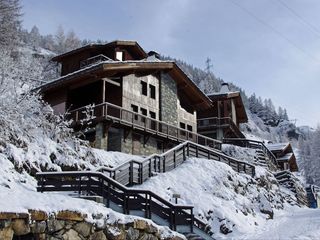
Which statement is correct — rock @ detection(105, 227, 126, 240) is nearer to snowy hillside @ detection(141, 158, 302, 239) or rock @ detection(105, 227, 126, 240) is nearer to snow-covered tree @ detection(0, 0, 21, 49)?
snowy hillside @ detection(141, 158, 302, 239)

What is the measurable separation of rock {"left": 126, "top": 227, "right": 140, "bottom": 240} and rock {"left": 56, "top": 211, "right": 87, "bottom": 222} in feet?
5.72

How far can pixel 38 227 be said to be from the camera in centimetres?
1076

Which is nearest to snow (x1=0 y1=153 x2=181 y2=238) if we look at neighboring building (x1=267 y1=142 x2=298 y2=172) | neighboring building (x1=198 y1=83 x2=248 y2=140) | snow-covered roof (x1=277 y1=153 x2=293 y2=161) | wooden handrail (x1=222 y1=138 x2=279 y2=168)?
wooden handrail (x1=222 y1=138 x2=279 y2=168)

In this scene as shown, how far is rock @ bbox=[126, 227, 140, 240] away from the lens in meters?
13.0

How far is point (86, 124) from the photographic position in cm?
2803

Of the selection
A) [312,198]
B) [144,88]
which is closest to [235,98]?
[312,198]

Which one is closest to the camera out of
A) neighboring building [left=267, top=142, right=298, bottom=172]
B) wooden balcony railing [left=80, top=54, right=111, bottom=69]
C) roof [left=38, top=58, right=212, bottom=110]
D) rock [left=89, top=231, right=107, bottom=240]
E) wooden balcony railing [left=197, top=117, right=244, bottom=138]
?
rock [left=89, top=231, right=107, bottom=240]

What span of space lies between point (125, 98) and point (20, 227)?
2124 centimetres

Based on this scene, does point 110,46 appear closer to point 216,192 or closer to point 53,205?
point 216,192

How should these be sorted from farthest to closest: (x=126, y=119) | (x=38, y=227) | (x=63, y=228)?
1. (x=126, y=119)
2. (x=63, y=228)
3. (x=38, y=227)

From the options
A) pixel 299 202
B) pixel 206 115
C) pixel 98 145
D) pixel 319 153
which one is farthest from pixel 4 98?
pixel 319 153

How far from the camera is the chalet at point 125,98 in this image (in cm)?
2803

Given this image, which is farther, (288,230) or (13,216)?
(288,230)

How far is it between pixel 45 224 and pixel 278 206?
66.6 ft
